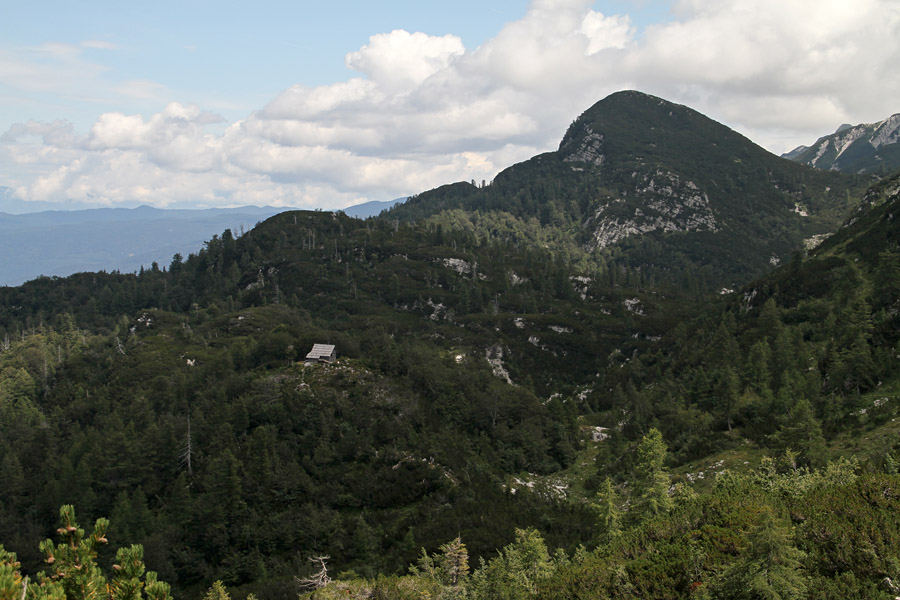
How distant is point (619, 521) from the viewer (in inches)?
1704

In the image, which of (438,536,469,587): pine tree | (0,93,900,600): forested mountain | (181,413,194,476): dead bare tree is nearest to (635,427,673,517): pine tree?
(0,93,900,600): forested mountain

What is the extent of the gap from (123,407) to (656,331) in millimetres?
117225

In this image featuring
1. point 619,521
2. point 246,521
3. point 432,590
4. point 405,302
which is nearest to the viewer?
point 432,590

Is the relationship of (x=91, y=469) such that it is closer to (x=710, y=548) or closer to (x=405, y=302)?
(x=710, y=548)

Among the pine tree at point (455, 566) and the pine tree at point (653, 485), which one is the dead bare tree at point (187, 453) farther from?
the pine tree at point (653, 485)

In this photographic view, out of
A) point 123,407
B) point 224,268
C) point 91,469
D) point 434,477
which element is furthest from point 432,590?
point 224,268

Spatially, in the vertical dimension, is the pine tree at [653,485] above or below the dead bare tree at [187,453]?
above

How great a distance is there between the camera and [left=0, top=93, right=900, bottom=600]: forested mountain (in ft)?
89.6

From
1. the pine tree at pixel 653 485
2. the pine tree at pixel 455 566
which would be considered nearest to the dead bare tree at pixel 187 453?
the pine tree at pixel 455 566

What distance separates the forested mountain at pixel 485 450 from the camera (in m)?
27.3

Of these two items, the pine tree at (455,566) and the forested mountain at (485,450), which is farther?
the pine tree at (455,566)

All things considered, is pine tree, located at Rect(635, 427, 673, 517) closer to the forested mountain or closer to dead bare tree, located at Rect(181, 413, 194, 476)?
the forested mountain

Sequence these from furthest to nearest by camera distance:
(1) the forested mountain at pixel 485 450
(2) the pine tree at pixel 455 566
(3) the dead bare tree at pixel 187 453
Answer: (3) the dead bare tree at pixel 187 453, (2) the pine tree at pixel 455 566, (1) the forested mountain at pixel 485 450

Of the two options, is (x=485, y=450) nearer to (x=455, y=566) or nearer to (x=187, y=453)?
(x=187, y=453)
